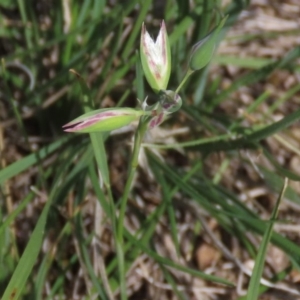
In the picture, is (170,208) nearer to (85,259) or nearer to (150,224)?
(150,224)

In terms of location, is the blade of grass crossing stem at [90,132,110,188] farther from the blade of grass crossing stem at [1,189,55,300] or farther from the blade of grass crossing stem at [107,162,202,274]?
the blade of grass crossing stem at [107,162,202,274]

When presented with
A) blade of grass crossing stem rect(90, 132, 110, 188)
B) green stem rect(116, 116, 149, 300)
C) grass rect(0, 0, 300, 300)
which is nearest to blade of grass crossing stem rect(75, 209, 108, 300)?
grass rect(0, 0, 300, 300)

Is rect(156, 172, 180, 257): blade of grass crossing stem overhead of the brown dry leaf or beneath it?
overhead

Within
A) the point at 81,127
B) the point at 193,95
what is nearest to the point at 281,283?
the point at 193,95

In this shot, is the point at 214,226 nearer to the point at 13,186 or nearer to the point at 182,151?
the point at 182,151

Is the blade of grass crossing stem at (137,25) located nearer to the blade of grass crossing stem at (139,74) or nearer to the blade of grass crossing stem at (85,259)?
the blade of grass crossing stem at (139,74)

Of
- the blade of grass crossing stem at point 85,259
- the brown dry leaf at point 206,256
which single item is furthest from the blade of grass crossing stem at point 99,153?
the brown dry leaf at point 206,256

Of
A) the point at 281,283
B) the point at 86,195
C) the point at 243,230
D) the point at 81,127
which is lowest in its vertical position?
the point at 281,283

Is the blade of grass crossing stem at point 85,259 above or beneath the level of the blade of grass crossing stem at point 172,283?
above
